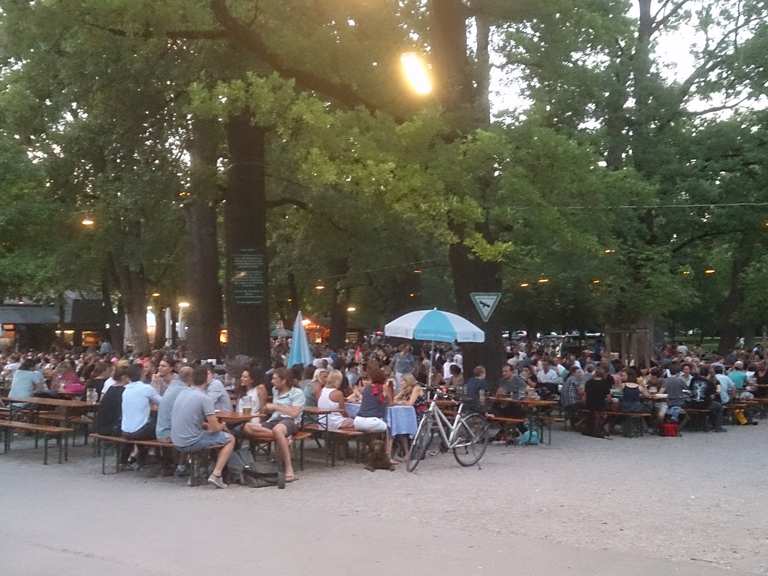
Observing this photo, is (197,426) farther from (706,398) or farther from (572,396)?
(706,398)

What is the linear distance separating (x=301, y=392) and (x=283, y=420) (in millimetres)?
787

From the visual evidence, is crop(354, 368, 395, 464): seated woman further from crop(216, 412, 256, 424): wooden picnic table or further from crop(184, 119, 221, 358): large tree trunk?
crop(184, 119, 221, 358): large tree trunk

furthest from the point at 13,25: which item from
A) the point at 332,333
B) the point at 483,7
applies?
the point at 332,333

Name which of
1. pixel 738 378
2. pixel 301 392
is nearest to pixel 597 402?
pixel 738 378

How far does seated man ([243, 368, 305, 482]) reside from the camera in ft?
37.2

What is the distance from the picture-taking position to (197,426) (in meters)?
11.0

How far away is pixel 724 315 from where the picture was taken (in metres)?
35.9

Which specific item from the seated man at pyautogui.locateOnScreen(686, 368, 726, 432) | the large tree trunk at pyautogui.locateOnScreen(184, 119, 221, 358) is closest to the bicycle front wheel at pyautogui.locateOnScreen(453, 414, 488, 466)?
the seated man at pyautogui.locateOnScreen(686, 368, 726, 432)

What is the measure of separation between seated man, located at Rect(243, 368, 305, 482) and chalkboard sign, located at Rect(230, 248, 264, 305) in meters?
5.97

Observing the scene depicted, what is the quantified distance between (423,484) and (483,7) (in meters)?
9.55

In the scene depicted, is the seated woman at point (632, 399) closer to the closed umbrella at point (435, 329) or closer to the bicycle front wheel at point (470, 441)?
the closed umbrella at point (435, 329)

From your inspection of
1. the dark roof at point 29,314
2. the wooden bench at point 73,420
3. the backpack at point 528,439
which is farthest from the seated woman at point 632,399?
the dark roof at point 29,314

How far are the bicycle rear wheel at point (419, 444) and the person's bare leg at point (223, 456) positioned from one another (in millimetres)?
2698

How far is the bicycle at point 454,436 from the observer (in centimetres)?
1235
